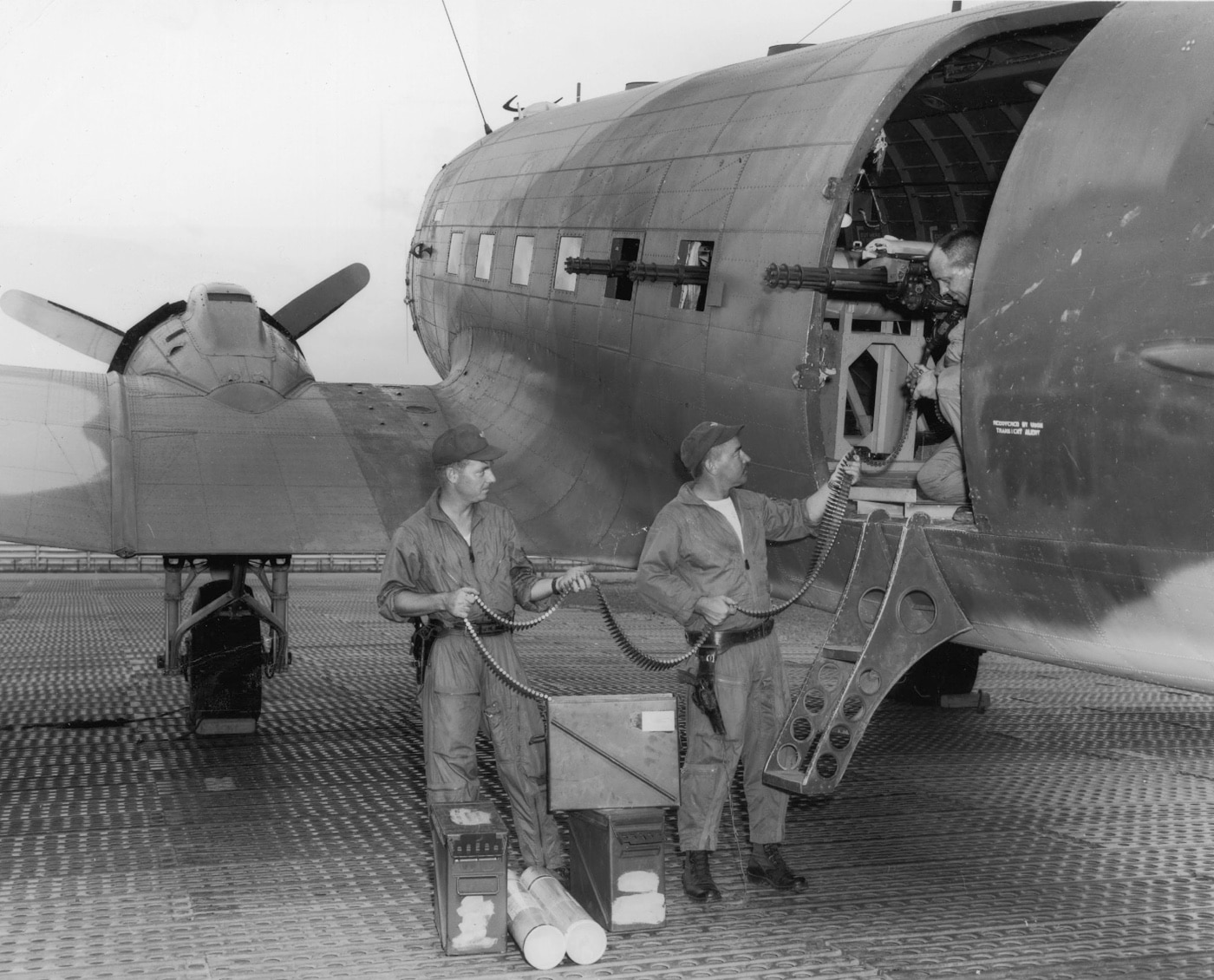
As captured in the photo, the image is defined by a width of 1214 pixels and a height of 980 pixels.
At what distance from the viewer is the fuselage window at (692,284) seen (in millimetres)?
8266

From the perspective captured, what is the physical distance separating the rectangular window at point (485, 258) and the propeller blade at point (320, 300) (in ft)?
12.4

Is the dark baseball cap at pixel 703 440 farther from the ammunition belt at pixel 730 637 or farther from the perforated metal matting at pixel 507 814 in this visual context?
the perforated metal matting at pixel 507 814

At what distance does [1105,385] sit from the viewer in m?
5.74

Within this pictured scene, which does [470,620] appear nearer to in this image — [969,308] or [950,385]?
[950,385]

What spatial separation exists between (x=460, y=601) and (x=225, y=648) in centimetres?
462

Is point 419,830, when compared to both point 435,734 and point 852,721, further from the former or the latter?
point 852,721

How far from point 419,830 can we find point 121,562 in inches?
809

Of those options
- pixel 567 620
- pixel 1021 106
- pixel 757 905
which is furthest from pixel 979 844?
pixel 567 620

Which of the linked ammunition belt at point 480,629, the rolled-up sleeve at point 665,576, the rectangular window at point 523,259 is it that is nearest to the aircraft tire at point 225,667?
the rectangular window at point 523,259

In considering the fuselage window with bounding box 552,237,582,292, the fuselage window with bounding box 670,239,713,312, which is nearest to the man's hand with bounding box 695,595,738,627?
the fuselage window with bounding box 670,239,713,312

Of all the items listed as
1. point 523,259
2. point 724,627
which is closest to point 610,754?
point 724,627

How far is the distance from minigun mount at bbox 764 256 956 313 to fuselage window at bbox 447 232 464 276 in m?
6.33

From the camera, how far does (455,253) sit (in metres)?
13.9

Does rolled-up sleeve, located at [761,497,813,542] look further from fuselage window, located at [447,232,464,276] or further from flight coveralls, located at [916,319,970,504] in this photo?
fuselage window, located at [447,232,464,276]
